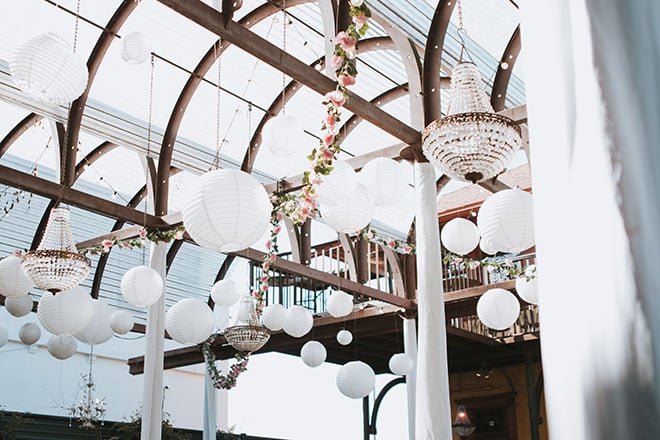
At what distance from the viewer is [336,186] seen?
5184 millimetres

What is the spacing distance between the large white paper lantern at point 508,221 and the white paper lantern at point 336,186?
1.18 meters

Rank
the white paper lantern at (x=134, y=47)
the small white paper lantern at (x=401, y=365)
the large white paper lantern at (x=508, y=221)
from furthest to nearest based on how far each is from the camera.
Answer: the small white paper lantern at (x=401, y=365), the white paper lantern at (x=134, y=47), the large white paper lantern at (x=508, y=221)

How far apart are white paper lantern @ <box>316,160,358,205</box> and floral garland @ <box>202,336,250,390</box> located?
5.34 meters

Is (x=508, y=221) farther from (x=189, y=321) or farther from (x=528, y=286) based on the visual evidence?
(x=189, y=321)

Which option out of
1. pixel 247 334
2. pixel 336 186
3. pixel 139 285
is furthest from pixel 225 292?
pixel 336 186

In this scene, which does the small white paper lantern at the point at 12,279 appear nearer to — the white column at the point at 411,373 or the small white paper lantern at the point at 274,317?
the small white paper lantern at the point at 274,317

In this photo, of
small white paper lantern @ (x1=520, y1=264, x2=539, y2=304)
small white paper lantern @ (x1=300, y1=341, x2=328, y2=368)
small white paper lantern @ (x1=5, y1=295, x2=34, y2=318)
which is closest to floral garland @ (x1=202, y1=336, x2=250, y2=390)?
small white paper lantern @ (x1=300, y1=341, x2=328, y2=368)

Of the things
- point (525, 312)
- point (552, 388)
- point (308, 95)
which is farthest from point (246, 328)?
point (552, 388)

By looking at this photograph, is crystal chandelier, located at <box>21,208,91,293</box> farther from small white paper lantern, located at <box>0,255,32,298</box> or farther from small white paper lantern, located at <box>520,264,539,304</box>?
small white paper lantern, located at <box>520,264,539,304</box>

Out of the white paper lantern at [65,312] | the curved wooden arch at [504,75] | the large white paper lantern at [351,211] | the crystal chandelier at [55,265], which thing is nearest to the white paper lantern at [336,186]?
the large white paper lantern at [351,211]

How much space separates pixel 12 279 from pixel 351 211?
12.5 feet

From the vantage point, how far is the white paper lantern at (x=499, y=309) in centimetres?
778

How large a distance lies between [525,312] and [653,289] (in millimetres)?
13304

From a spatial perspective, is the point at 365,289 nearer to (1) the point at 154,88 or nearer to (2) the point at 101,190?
(1) the point at 154,88
